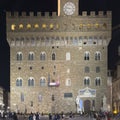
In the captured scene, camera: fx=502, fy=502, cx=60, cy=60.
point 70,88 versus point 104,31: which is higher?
point 104,31

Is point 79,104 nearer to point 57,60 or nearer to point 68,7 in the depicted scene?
point 57,60

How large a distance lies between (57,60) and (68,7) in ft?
25.3

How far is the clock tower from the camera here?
71.1 metres

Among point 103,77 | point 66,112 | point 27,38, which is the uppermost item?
point 27,38

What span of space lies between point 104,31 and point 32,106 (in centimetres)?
1459

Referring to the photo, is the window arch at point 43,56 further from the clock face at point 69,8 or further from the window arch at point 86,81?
the clock face at point 69,8

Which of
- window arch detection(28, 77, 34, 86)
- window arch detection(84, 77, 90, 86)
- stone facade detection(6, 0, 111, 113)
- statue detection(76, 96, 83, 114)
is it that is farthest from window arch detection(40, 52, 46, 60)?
statue detection(76, 96, 83, 114)

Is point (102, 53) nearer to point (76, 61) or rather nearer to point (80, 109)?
point (76, 61)

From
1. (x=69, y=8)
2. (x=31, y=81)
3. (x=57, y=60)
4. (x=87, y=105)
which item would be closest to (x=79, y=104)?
(x=87, y=105)

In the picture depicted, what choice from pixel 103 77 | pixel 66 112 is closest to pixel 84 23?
pixel 103 77

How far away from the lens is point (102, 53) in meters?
70.4

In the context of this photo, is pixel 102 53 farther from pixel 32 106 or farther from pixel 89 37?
pixel 32 106

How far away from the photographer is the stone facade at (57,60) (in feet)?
228

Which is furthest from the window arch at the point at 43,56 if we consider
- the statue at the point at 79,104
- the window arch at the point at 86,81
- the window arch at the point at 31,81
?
the statue at the point at 79,104
